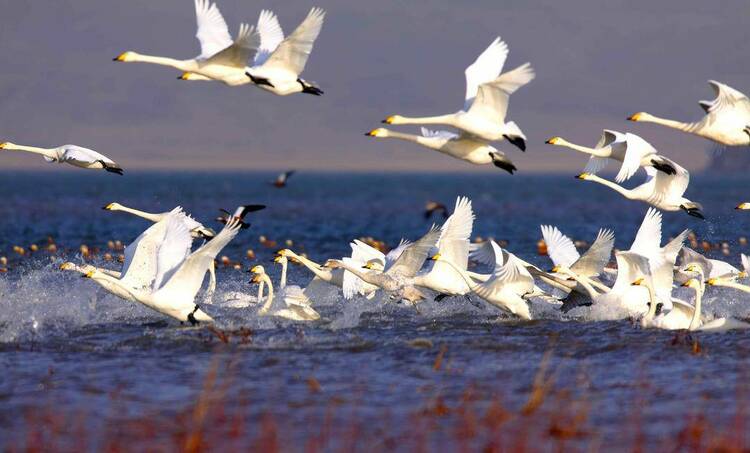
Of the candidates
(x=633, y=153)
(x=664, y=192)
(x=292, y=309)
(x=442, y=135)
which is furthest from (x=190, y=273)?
(x=664, y=192)

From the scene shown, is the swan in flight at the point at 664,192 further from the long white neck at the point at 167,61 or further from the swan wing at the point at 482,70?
the long white neck at the point at 167,61

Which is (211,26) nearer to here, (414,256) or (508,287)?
(414,256)

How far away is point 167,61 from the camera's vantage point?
14367 mm

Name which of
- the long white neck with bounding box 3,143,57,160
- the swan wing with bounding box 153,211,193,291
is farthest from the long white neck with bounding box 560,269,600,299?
the long white neck with bounding box 3,143,57,160

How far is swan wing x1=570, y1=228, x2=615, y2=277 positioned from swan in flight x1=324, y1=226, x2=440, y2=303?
2326 mm

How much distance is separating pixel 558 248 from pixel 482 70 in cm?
438

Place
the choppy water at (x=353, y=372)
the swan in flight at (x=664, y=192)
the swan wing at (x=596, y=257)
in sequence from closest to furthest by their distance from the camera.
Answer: the choppy water at (x=353, y=372) → the swan in flight at (x=664, y=192) → the swan wing at (x=596, y=257)

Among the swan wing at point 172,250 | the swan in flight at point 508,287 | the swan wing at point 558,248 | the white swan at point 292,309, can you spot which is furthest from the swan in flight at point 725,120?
the swan wing at point 172,250

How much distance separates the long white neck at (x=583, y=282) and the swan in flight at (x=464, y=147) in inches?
74.9

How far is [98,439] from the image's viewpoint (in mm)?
9297

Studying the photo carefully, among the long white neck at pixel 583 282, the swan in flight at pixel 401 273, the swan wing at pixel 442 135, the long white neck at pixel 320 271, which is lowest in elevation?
the long white neck at pixel 320 271

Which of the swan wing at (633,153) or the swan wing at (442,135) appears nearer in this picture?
the swan wing at (633,153)

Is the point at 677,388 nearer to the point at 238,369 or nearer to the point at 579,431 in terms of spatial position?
the point at 579,431

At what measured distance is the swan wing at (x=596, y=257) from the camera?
54.7ft
